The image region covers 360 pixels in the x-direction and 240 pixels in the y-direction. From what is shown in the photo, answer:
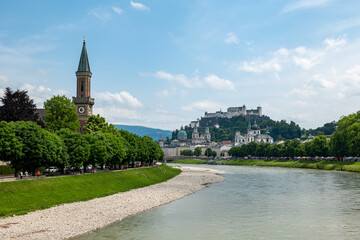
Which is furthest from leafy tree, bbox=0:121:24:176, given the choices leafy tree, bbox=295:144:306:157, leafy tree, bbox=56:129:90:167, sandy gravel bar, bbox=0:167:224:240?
leafy tree, bbox=295:144:306:157

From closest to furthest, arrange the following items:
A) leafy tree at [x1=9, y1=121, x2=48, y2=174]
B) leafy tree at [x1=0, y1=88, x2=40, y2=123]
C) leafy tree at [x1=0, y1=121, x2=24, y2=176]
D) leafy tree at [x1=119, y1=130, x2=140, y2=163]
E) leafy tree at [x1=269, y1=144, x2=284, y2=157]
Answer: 1. leafy tree at [x1=0, y1=121, x2=24, y2=176]
2. leafy tree at [x1=9, y1=121, x2=48, y2=174]
3. leafy tree at [x1=0, y1=88, x2=40, y2=123]
4. leafy tree at [x1=119, y1=130, x2=140, y2=163]
5. leafy tree at [x1=269, y1=144, x2=284, y2=157]

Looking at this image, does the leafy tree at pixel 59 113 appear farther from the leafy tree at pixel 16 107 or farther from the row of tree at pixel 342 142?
the row of tree at pixel 342 142

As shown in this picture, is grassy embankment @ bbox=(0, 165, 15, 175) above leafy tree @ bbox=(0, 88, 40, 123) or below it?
below

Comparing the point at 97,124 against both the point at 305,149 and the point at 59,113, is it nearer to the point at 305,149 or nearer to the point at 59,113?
the point at 59,113

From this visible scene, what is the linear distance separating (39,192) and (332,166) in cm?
10049

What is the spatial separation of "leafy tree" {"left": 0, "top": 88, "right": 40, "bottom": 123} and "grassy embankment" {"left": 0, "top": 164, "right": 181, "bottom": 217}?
696 inches

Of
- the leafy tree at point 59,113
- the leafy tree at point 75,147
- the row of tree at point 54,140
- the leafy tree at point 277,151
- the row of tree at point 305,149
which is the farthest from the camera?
the leafy tree at point 277,151

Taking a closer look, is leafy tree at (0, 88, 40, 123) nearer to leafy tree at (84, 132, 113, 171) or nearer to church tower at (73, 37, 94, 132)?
leafy tree at (84, 132, 113, 171)

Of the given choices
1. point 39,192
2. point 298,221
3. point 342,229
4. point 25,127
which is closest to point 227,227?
point 298,221

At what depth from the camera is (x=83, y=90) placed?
12262 centimetres

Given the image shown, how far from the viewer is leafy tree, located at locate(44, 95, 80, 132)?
86062mm

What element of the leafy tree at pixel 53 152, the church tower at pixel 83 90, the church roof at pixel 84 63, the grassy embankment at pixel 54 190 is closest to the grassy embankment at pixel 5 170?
the leafy tree at pixel 53 152

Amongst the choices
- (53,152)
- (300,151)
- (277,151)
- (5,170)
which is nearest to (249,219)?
(53,152)

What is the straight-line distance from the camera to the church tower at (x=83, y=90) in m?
120
